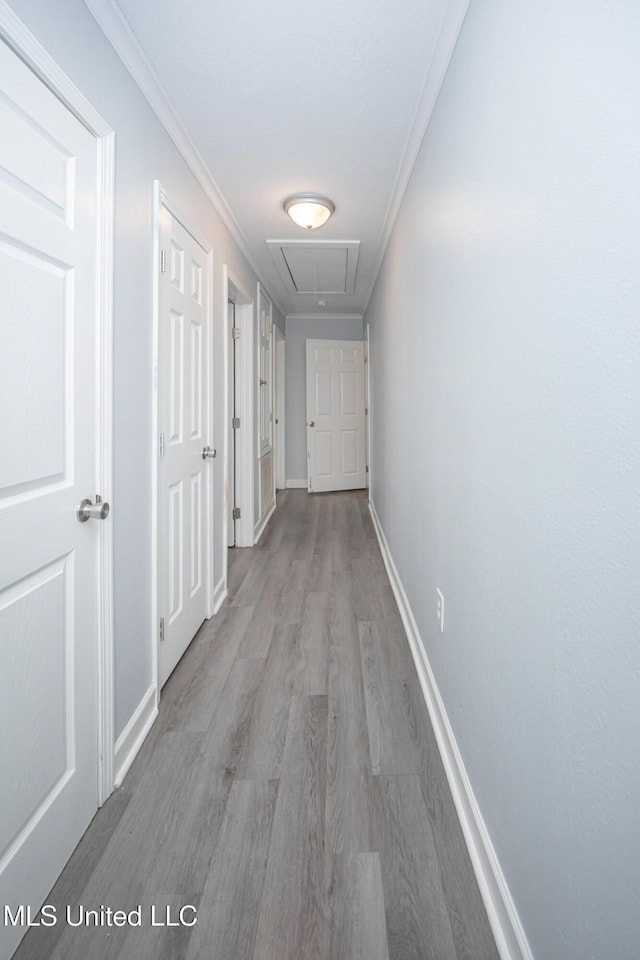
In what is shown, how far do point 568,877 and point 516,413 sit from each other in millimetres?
799

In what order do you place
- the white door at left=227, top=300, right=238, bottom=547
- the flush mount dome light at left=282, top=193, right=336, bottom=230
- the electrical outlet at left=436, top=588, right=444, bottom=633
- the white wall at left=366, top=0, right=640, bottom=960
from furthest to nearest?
the white door at left=227, top=300, right=238, bottom=547
the flush mount dome light at left=282, top=193, right=336, bottom=230
the electrical outlet at left=436, top=588, right=444, bottom=633
the white wall at left=366, top=0, right=640, bottom=960

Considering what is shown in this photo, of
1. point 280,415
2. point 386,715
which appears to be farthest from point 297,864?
point 280,415

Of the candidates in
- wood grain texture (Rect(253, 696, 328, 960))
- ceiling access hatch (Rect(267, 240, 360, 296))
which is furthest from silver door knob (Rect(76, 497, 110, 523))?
ceiling access hatch (Rect(267, 240, 360, 296))

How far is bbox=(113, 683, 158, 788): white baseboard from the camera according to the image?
153 cm

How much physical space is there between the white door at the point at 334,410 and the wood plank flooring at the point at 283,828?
Answer: 4186 mm

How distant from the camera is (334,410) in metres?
6.48

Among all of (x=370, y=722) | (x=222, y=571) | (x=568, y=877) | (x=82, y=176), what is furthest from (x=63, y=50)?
(x=222, y=571)

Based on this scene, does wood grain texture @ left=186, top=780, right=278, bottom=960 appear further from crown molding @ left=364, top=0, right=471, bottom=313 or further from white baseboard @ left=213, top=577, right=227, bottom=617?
crown molding @ left=364, top=0, right=471, bottom=313

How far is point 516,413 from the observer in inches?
40.1

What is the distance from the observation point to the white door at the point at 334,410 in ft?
20.9

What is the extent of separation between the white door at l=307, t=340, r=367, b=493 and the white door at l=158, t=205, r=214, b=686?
3794 millimetres

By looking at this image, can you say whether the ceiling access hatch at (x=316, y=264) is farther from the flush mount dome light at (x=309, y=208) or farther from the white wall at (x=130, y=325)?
the white wall at (x=130, y=325)

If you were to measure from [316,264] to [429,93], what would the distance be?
241 centimetres

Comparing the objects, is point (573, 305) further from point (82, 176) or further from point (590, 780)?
point (82, 176)
